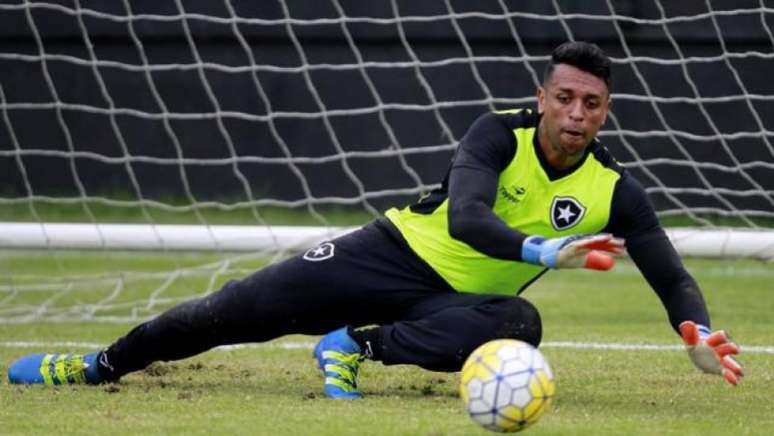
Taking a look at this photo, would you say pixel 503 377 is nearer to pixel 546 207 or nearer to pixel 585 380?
pixel 546 207

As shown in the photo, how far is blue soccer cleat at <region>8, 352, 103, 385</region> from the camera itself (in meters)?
5.75

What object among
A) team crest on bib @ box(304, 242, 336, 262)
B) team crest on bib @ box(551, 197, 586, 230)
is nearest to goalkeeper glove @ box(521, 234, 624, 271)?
team crest on bib @ box(551, 197, 586, 230)

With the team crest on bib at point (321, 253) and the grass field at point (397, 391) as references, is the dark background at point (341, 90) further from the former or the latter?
the team crest on bib at point (321, 253)

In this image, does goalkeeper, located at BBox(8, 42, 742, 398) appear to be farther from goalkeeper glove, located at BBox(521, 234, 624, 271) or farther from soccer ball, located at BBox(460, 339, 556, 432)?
soccer ball, located at BBox(460, 339, 556, 432)

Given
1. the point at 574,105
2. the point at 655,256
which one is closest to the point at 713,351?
the point at 655,256

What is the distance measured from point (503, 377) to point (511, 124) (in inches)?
52.4

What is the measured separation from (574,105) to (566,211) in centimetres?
41

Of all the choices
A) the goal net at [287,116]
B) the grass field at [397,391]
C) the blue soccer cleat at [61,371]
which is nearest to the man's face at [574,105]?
the grass field at [397,391]

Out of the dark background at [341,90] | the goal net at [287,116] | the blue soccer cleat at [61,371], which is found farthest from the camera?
the dark background at [341,90]

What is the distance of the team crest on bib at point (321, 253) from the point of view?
18.4ft

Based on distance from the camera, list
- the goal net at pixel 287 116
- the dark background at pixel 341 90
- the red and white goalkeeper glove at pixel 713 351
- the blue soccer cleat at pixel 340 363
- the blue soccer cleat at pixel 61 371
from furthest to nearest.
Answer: the dark background at pixel 341 90 → the goal net at pixel 287 116 → the blue soccer cleat at pixel 61 371 → the blue soccer cleat at pixel 340 363 → the red and white goalkeeper glove at pixel 713 351

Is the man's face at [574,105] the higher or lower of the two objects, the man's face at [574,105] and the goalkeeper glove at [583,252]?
the higher

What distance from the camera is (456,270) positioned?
552 cm

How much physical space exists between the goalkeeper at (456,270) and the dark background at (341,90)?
3414mm
